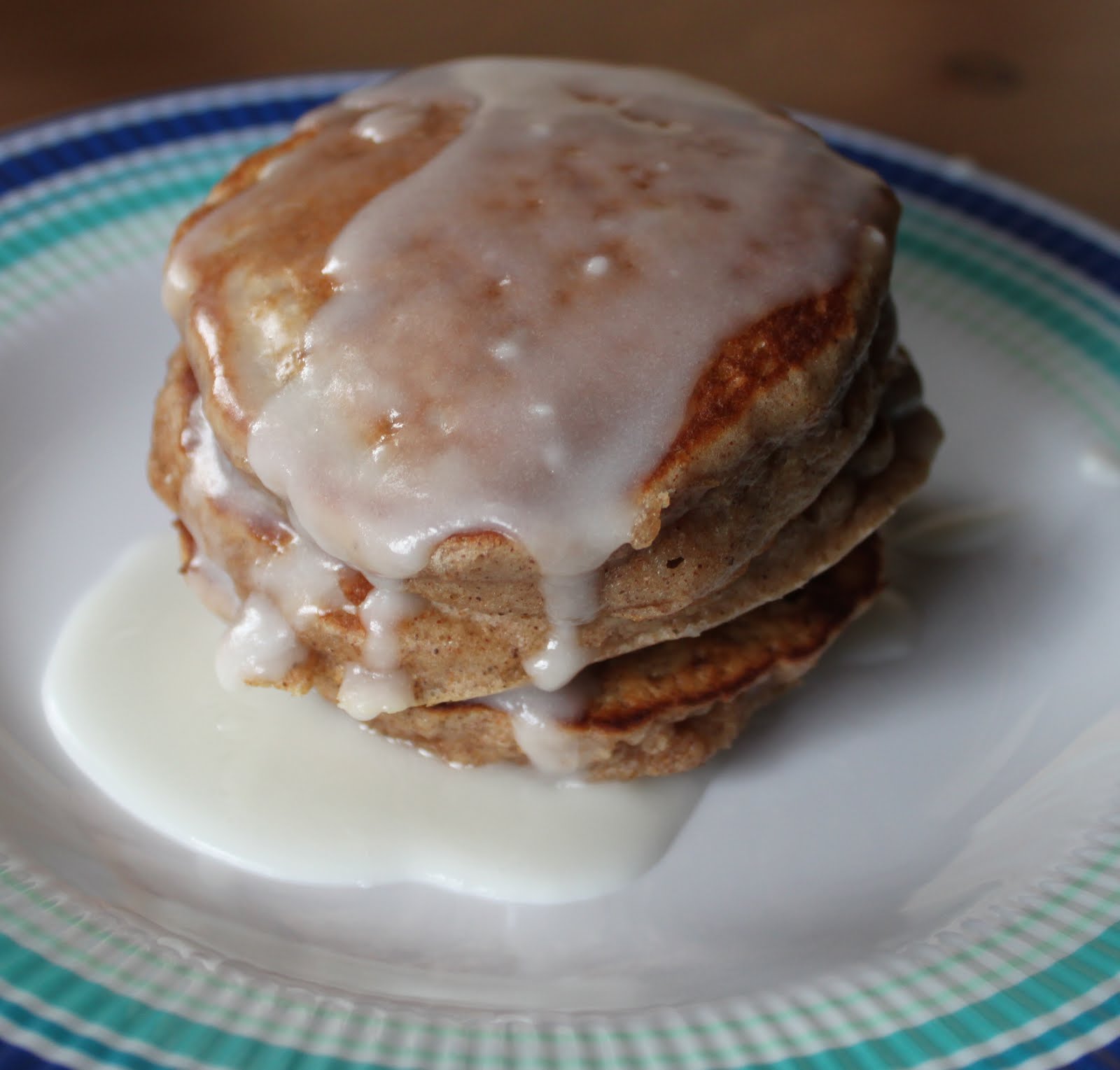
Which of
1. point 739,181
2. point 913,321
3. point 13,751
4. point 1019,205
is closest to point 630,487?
point 739,181

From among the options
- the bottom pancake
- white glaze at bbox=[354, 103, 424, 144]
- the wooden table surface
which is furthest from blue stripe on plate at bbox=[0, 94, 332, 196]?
the bottom pancake

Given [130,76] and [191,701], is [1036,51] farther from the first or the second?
[191,701]

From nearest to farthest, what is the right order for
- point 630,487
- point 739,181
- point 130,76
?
1. point 630,487
2. point 739,181
3. point 130,76

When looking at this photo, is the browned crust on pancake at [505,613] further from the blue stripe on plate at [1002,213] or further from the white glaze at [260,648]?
the blue stripe on plate at [1002,213]

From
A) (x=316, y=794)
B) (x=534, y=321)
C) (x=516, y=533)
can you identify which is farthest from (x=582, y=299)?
(x=316, y=794)

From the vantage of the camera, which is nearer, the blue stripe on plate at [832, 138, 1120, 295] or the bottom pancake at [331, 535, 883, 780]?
the bottom pancake at [331, 535, 883, 780]

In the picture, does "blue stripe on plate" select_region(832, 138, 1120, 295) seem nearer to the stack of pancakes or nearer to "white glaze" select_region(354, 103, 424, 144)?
the stack of pancakes

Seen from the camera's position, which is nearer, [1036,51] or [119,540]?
[119,540]
